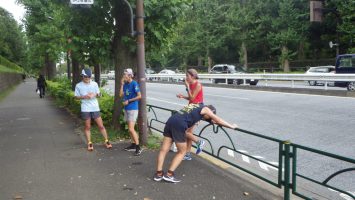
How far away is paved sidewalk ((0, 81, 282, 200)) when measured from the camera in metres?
5.03

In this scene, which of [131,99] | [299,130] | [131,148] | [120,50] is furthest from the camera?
[299,130]

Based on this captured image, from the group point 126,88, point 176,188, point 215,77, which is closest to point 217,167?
point 176,188

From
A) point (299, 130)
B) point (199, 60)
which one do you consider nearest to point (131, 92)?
point (299, 130)

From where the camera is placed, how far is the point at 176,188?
5230 mm

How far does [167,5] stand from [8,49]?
72274mm

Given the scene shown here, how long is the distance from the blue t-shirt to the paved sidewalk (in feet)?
3.04

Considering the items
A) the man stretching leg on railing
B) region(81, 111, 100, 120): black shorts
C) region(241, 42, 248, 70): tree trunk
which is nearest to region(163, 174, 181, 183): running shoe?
the man stretching leg on railing

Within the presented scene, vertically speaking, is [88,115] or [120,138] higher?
[88,115]

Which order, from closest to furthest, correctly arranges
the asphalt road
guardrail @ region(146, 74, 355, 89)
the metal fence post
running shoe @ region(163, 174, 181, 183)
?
the metal fence post → running shoe @ region(163, 174, 181, 183) → the asphalt road → guardrail @ region(146, 74, 355, 89)

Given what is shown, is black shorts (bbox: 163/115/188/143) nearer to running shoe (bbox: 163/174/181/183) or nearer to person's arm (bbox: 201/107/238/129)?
person's arm (bbox: 201/107/238/129)

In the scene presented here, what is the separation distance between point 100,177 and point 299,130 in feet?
20.6

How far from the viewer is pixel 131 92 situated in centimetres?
735

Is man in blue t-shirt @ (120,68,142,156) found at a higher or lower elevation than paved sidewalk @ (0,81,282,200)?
higher

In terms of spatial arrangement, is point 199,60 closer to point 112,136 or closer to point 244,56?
point 244,56
